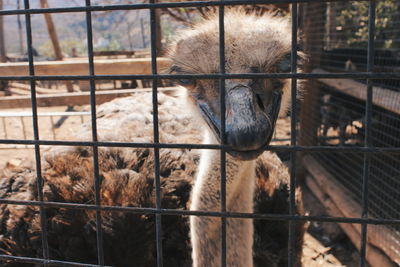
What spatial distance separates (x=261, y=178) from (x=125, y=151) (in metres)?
0.78

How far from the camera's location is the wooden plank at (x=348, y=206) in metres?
Result: 2.90

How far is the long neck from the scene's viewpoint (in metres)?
1.65

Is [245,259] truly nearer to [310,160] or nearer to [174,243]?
[174,243]

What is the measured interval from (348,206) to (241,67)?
8.45 ft

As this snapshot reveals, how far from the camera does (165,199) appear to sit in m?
2.19

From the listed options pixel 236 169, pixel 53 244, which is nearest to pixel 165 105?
pixel 53 244

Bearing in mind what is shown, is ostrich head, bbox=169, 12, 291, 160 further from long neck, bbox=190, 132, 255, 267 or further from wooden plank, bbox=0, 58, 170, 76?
wooden plank, bbox=0, 58, 170, 76

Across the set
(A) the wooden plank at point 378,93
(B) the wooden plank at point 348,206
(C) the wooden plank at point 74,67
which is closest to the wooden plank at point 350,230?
A: (B) the wooden plank at point 348,206

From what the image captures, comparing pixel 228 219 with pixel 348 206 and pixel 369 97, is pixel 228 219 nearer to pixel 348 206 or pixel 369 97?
pixel 369 97

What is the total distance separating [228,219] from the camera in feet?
5.50

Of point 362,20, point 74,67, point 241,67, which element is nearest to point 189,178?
point 241,67

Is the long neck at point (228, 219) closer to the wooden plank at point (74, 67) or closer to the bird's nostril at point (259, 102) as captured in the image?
the bird's nostril at point (259, 102)

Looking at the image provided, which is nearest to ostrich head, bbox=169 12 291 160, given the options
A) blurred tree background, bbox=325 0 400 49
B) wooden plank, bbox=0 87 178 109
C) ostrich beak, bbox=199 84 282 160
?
ostrich beak, bbox=199 84 282 160

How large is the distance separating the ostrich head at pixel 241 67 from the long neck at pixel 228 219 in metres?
0.25
